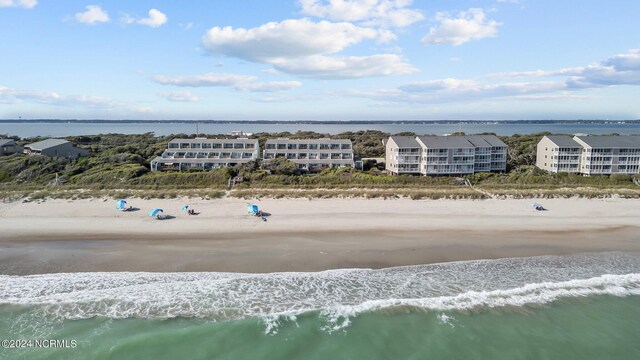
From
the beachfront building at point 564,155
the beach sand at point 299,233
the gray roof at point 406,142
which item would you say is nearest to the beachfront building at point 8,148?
the beach sand at point 299,233

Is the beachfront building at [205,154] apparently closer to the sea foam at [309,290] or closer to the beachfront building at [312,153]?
the beachfront building at [312,153]

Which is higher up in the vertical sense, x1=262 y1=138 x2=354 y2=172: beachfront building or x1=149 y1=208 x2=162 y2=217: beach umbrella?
x1=262 y1=138 x2=354 y2=172: beachfront building

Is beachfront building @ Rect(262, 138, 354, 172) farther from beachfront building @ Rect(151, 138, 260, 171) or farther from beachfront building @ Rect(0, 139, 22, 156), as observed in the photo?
beachfront building @ Rect(0, 139, 22, 156)

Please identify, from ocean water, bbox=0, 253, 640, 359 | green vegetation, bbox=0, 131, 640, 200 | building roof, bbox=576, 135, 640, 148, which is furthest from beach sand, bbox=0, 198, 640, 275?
building roof, bbox=576, 135, 640, 148

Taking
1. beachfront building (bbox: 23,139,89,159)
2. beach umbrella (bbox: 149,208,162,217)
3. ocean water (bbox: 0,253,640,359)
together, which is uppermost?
beachfront building (bbox: 23,139,89,159)

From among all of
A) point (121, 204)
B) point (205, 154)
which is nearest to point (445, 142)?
point (205, 154)

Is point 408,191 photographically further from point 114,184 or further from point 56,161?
point 56,161

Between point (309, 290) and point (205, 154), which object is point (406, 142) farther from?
point (309, 290)
